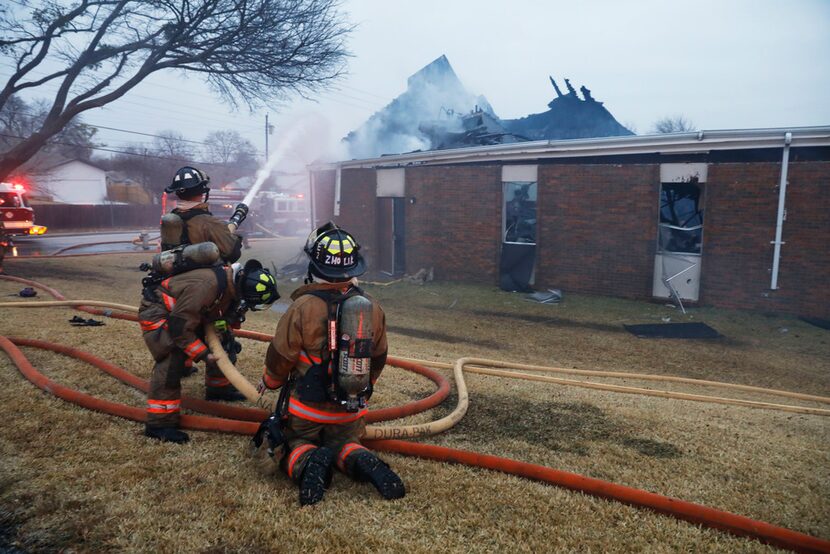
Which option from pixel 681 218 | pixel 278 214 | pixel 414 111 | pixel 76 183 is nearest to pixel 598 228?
pixel 681 218

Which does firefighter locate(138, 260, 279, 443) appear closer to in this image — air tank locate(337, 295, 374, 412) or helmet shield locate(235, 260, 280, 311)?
helmet shield locate(235, 260, 280, 311)

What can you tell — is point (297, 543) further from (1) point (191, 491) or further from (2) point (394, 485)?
(1) point (191, 491)

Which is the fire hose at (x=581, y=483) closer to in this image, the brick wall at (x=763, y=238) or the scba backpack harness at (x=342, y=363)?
the scba backpack harness at (x=342, y=363)

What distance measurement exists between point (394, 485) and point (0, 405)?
322cm

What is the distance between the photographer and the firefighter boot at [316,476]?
2.90m

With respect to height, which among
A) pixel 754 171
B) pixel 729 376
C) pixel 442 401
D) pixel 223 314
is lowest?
pixel 729 376

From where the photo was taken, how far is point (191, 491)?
304 centimetres

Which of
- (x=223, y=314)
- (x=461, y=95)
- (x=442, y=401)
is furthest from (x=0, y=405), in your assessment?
(x=461, y=95)

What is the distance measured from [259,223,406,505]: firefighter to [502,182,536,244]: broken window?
10814 mm

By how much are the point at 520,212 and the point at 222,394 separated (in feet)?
34.2

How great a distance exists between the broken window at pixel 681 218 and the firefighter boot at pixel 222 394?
10032 millimetres

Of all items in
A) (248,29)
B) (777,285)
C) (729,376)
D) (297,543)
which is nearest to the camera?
(297,543)

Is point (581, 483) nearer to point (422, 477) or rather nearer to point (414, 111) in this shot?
point (422, 477)

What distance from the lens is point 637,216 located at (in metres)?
12.0
